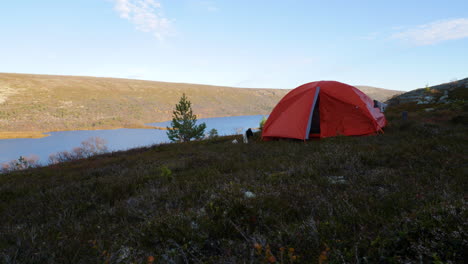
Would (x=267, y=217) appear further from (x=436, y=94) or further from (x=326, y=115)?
(x=436, y=94)

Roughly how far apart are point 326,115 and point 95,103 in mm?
129888

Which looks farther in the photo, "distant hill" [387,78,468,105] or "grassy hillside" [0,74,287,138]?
"grassy hillside" [0,74,287,138]

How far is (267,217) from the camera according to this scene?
254 cm

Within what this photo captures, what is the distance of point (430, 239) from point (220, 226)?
1763 millimetres

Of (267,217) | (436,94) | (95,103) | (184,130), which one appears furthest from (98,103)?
(267,217)

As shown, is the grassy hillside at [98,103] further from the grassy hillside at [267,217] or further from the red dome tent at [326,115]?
the grassy hillside at [267,217]

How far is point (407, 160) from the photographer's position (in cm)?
489

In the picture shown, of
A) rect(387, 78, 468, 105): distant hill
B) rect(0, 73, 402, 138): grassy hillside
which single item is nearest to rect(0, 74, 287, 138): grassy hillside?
rect(0, 73, 402, 138): grassy hillside

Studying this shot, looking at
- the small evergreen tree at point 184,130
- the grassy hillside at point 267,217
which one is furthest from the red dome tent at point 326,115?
the small evergreen tree at point 184,130

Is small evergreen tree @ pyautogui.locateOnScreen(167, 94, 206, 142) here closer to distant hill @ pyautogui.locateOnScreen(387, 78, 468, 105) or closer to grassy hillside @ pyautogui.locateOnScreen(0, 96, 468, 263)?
grassy hillside @ pyautogui.locateOnScreen(0, 96, 468, 263)

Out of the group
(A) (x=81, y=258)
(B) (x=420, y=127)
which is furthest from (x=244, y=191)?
(B) (x=420, y=127)

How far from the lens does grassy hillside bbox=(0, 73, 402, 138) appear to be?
274 feet

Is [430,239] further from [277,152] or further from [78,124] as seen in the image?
[78,124]

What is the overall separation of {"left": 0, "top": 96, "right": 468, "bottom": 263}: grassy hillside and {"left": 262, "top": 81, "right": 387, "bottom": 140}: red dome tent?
379 cm
